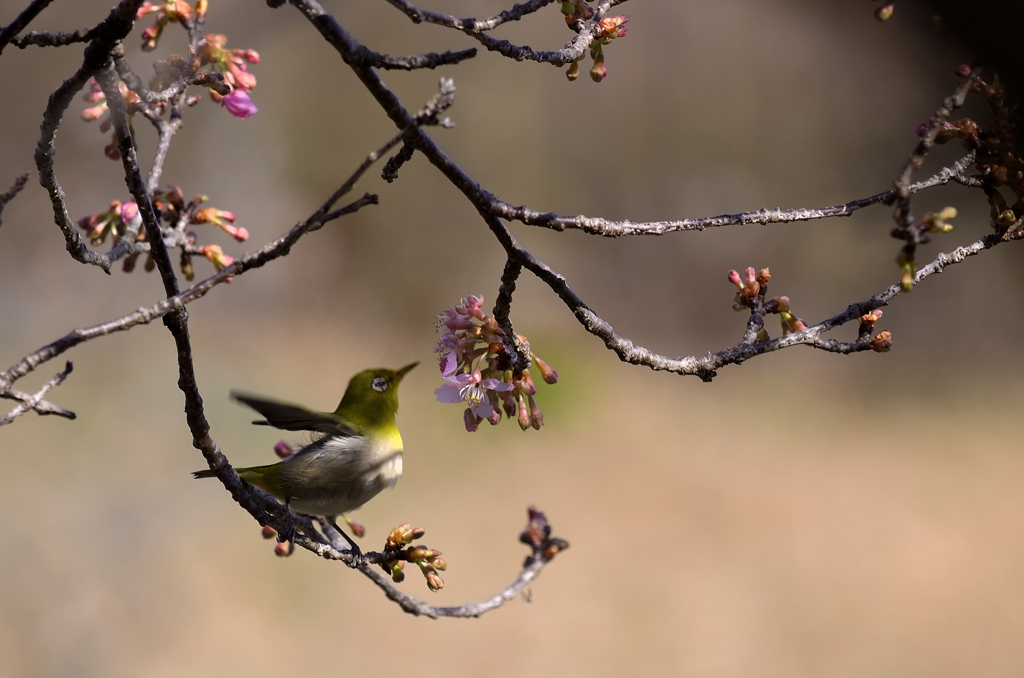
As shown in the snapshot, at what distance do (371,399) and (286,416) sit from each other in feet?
1.48

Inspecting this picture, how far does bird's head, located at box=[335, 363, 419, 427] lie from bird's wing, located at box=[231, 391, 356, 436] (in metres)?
0.17

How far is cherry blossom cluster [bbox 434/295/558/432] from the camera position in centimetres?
129

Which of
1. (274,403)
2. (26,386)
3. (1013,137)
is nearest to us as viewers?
(1013,137)

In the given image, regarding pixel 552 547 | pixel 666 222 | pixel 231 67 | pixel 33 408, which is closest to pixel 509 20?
pixel 666 222

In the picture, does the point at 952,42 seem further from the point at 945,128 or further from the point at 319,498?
the point at 319,498

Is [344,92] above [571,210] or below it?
above

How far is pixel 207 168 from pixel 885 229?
241 inches

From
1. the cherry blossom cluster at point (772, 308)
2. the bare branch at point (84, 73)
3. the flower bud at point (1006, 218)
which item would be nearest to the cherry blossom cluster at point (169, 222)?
the bare branch at point (84, 73)

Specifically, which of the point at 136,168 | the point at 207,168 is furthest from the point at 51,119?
the point at 207,168

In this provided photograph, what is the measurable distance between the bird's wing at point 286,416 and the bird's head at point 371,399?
174 millimetres

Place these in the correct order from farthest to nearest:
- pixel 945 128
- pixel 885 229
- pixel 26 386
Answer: pixel 885 229 → pixel 26 386 → pixel 945 128

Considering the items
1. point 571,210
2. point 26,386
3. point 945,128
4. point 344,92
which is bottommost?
point 945,128

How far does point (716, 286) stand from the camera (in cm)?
802

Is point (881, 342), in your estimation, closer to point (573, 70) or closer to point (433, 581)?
point (573, 70)
